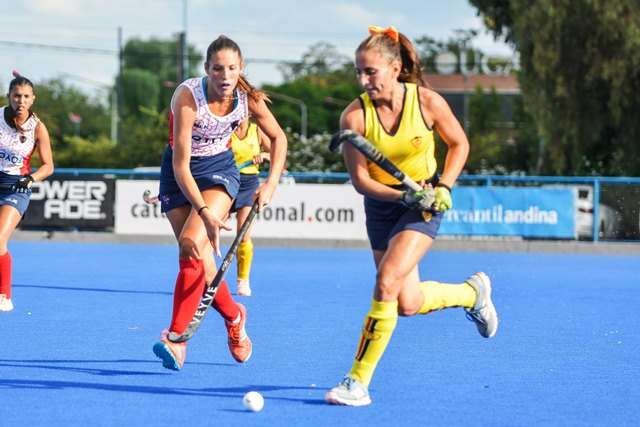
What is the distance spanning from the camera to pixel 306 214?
2348cm

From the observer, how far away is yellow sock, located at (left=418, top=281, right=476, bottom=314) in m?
7.13

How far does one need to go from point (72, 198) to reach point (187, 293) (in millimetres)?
17073

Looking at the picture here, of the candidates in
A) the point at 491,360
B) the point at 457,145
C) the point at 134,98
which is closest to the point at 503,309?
the point at 491,360

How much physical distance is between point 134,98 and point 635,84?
88.4 metres

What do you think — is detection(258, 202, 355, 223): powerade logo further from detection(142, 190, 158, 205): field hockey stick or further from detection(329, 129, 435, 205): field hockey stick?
detection(329, 129, 435, 205): field hockey stick

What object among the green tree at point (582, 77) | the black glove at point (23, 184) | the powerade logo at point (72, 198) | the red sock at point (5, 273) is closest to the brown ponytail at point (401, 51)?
the black glove at point (23, 184)

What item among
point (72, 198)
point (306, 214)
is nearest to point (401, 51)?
point (306, 214)

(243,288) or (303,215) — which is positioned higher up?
(243,288)

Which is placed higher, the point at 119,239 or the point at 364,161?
the point at 364,161

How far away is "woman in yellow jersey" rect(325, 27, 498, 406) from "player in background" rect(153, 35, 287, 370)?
0.89 meters

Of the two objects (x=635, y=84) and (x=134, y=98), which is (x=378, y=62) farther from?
(x=134, y=98)

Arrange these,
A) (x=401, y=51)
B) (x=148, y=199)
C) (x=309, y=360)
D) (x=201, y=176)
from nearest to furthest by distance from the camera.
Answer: (x=401, y=51) < (x=201, y=176) < (x=309, y=360) < (x=148, y=199)

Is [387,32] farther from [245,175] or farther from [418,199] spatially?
[245,175]

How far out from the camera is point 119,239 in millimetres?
23938
